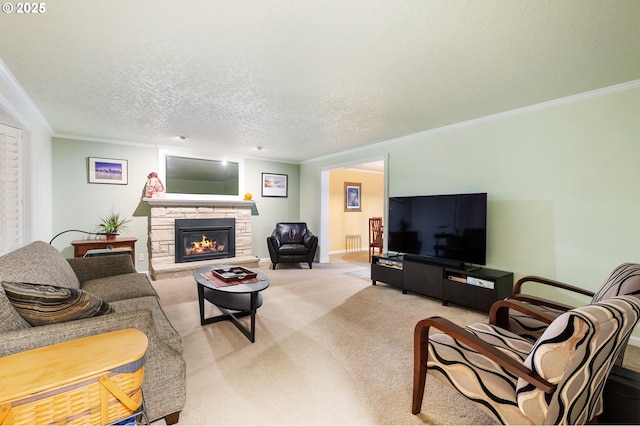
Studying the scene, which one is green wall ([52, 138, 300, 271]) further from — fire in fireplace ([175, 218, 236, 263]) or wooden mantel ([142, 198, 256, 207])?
fire in fireplace ([175, 218, 236, 263])

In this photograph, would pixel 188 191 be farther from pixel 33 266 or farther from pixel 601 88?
pixel 601 88

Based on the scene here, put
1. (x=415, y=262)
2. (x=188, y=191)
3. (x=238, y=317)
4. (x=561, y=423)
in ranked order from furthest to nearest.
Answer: (x=188, y=191) < (x=415, y=262) < (x=238, y=317) < (x=561, y=423)

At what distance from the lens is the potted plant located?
450 cm

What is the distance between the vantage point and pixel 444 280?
3.52 meters

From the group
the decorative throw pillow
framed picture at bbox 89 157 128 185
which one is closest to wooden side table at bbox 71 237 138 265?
framed picture at bbox 89 157 128 185

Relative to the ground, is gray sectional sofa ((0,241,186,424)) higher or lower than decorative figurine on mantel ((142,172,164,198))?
lower

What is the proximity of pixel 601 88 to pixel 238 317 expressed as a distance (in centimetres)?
425

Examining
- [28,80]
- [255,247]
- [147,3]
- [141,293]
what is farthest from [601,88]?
[255,247]

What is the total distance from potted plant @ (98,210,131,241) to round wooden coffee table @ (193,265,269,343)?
2.40 metres

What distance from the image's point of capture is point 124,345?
3.99 ft

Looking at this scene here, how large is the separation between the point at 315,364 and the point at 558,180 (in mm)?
3082

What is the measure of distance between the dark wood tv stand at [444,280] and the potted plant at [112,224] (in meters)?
4.27

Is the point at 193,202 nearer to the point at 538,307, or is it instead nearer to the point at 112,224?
the point at 112,224

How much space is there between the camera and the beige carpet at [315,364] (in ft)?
5.39
